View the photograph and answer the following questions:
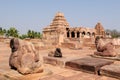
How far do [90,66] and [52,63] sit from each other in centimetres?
152

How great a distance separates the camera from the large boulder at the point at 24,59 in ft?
11.5

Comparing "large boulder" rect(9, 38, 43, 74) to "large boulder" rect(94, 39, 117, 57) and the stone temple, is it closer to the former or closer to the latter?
"large boulder" rect(94, 39, 117, 57)

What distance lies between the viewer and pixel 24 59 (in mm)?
3551

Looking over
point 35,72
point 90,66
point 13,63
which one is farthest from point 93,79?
point 13,63

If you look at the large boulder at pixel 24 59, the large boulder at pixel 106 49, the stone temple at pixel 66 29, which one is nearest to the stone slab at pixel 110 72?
the large boulder at pixel 24 59

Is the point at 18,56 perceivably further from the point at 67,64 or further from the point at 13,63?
the point at 67,64

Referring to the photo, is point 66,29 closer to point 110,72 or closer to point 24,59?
point 110,72

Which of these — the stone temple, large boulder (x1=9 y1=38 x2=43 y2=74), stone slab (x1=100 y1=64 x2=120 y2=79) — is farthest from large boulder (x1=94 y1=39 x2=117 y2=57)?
the stone temple

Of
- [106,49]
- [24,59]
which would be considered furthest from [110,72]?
[106,49]

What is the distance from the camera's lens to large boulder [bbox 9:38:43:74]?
3490 millimetres

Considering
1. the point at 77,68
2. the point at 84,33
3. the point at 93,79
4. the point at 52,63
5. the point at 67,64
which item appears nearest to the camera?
the point at 93,79

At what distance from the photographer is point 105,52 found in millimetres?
6711

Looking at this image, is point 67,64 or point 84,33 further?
point 84,33

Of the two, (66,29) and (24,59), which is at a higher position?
(66,29)
